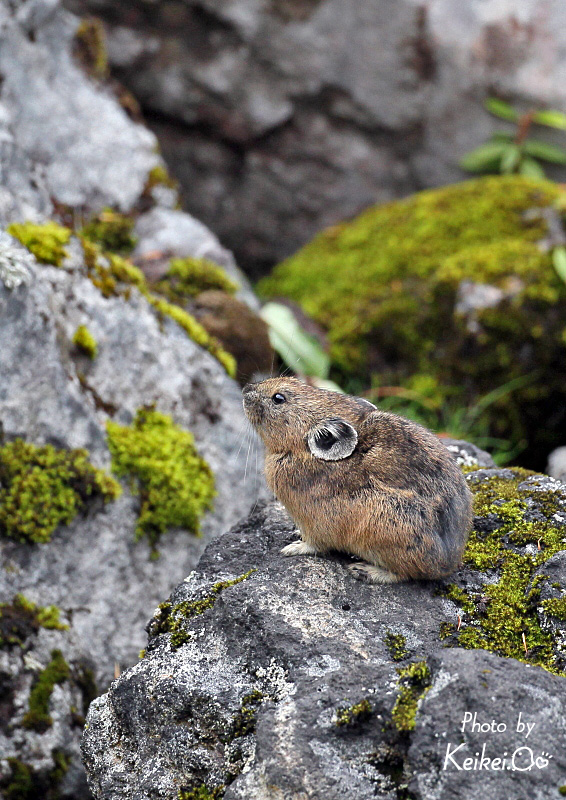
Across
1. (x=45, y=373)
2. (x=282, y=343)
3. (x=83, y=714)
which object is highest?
(x=45, y=373)

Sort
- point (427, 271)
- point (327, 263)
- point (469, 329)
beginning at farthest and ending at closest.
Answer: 1. point (327, 263)
2. point (427, 271)
3. point (469, 329)

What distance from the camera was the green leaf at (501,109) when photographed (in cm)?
1406

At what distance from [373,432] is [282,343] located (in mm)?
5174

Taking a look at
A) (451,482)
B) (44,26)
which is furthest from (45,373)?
(44,26)

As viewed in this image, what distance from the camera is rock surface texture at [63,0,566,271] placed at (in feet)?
45.4

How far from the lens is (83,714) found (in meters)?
6.67

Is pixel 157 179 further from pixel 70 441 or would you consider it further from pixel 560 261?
pixel 560 261

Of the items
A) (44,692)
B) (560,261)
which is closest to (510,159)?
(560,261)

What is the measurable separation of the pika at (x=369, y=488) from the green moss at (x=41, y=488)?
6.15 ft

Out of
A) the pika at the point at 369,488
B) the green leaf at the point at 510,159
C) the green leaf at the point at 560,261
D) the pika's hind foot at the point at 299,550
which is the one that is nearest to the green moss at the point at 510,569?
the pika at the point at 369,488

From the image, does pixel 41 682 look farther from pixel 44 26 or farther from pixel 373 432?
pixel 44 26

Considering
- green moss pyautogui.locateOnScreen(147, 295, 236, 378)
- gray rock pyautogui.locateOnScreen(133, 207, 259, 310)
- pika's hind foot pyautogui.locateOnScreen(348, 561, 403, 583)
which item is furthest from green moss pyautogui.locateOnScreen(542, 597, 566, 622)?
gray rock pyautogui.locateOnScreen(133, 207, 259, 310)

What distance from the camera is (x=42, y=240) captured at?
7.93 meters

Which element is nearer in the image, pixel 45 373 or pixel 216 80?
pixel 45 373
